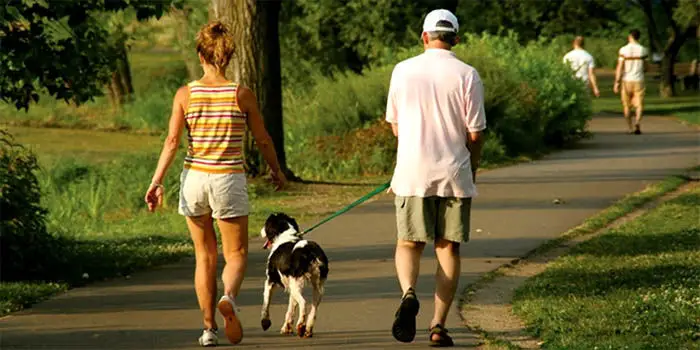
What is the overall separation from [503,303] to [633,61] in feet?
60.1

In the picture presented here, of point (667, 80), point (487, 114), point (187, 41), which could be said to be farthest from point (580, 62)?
point (667, 80)

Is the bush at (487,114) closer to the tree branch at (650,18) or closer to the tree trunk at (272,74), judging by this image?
the tree trunk at (272,74)

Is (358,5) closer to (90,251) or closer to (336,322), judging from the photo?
(90,251)

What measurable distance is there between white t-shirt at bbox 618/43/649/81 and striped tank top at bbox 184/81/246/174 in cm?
2031

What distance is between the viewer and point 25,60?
41.3 ft

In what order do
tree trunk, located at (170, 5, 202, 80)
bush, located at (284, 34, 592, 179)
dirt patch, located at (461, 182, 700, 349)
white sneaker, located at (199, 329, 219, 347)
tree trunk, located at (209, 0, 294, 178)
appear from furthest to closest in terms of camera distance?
tree trunk, located at (170, 5, 202, 80) < bush, located at (284, 34, 592, 179) < tree trunk, located at (209, 0, 294, 178) < dirt patch, located at (461, 182, 700, 349) < white sneaker, located at (199, 329, 219, 347)

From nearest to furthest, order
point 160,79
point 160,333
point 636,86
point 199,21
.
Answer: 1. point 160,333
2. point 636,86
3. point 199,21
4. point 160,79

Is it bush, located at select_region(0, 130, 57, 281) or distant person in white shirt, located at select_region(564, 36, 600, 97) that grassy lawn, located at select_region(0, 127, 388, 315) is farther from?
distant person in white shirt, located at select_region(564, 36, 600, 97)

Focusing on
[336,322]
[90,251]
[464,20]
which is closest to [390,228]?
[90,251]

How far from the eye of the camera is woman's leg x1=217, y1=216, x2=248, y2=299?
29.6 ft

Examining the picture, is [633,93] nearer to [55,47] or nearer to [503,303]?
[55,47]

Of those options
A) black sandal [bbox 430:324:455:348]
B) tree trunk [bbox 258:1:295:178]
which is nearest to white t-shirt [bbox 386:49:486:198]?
black sandal [bbox 430:324:455:348]

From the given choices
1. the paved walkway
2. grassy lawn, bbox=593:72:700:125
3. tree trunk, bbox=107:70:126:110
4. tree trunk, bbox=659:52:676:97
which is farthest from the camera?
tree trunk, bbox=659:52:676:97

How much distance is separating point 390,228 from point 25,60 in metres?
4.22
